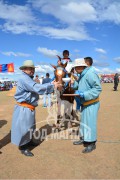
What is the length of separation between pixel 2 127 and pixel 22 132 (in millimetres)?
2956

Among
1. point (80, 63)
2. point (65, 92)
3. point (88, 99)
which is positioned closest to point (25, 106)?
point (88, 99)

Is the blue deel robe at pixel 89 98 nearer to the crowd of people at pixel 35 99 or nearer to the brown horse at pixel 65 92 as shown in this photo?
the crowd of people at pixel 35 99

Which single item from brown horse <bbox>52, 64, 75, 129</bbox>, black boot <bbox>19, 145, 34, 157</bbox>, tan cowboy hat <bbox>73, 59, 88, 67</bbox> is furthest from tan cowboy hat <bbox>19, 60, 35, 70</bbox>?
black boot <bbox>19, 145, 34, 157</bbox>

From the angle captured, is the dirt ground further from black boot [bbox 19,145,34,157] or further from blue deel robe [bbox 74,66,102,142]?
blue deel robe [bbox 74,66,102,142]

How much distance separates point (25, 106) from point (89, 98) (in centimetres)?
131

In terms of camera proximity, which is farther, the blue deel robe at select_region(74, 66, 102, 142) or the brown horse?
the brown horse

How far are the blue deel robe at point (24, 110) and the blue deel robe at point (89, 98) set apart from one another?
29.1 inches

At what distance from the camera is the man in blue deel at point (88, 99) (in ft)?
16.3

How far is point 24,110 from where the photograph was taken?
5023 millimetres

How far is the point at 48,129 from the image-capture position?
7.43m

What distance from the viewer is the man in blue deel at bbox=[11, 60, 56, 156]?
15.8 ft

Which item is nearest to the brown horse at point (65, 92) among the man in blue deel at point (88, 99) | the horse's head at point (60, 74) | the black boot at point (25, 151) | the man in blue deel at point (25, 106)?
the horse's head at point (60, 74)

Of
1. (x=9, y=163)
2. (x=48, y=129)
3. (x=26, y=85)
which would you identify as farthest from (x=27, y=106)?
(x=48, y=129)

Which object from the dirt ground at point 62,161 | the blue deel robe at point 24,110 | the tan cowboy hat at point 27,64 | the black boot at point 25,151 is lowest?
the dirt ground at point 62,161
